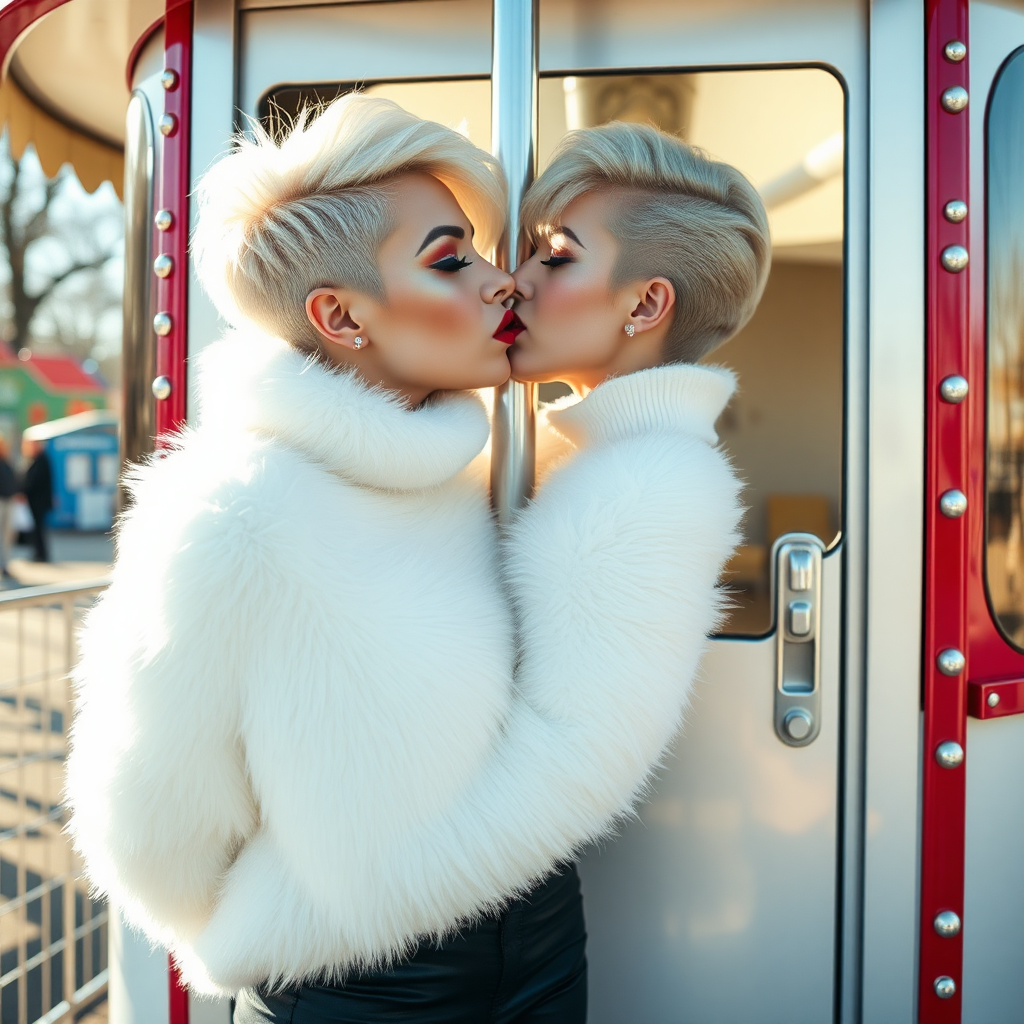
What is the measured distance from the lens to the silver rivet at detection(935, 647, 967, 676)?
143cm

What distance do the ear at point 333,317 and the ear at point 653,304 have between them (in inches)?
15.5

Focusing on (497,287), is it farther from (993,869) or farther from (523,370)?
(993,869)

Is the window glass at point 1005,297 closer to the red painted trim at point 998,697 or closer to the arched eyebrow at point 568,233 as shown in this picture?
the red painted trim at point 998,697

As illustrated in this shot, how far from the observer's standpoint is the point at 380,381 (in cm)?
121

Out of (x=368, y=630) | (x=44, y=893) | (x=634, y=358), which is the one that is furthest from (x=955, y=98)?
(x=44, y=893)

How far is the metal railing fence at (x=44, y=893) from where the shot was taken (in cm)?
207

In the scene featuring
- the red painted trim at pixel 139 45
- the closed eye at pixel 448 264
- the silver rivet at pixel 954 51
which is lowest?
the closed eye at pixel 448 264

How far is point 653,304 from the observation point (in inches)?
50.4

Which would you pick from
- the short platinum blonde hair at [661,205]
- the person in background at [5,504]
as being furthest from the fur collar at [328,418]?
the person in background at [5,504]

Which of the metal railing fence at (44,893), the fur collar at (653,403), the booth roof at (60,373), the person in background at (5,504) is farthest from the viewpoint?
the booth roof at (60,373)

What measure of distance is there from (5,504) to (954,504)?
32.0 ft

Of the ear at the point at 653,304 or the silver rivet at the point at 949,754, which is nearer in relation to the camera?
the ear at the point at 653,304

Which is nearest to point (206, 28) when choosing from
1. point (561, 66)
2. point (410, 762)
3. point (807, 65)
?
point (561, 66)

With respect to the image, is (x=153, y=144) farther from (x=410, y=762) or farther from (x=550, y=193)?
(x=410, y=762)
